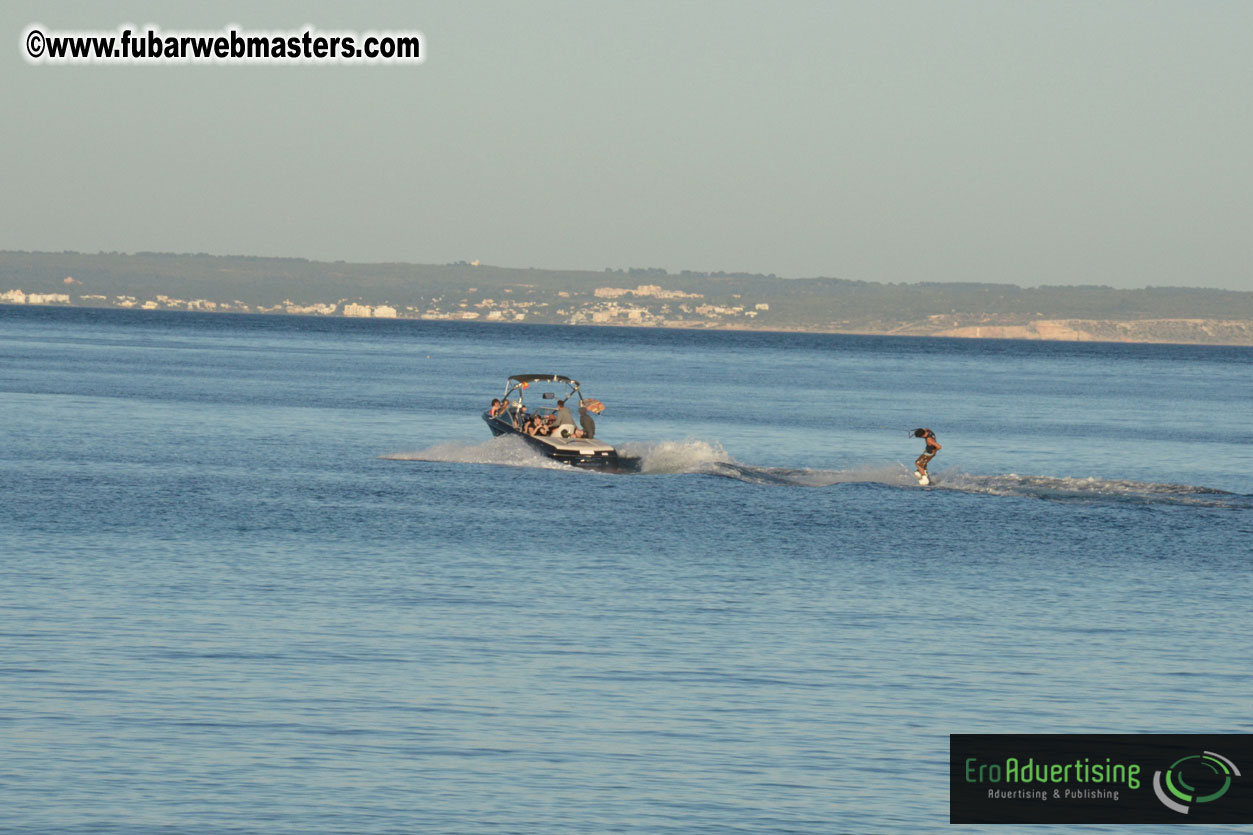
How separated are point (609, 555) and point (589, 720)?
12597 mm

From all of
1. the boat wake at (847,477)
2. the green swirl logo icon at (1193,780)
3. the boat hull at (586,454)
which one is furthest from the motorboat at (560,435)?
the green swirl logo icon at (1193,780)

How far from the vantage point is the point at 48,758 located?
15.5 metres

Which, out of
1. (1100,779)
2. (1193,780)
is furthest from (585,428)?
(1193,780)

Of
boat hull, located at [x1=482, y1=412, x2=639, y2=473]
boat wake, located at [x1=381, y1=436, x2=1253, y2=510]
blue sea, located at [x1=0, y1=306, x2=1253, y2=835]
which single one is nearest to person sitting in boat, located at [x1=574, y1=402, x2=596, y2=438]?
boat hull, located at [x1=482, y1=412, x2=639, y2=473]

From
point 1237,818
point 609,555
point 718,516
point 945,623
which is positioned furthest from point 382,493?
point 1237,818

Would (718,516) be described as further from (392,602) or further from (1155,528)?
(392,602)

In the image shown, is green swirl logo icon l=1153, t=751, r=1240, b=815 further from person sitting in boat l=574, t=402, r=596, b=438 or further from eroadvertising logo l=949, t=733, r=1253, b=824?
person sitting in boat l=574, t=402, r=596, b=438

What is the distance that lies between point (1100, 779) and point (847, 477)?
3097 cm

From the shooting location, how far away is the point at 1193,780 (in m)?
16.0

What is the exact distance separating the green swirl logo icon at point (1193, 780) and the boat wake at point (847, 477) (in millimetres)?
25705

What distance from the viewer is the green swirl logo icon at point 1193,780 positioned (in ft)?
50.5

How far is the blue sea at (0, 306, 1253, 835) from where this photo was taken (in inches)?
596

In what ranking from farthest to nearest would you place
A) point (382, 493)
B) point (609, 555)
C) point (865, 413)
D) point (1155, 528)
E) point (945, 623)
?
point (865, 413), point (382, 493), point (1155, 528), point (609, 555), point (945, 623)

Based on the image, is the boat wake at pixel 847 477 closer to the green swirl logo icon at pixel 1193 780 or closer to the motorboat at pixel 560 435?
the motorboat at pixel 560 435
